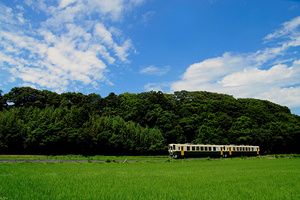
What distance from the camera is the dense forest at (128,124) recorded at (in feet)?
117

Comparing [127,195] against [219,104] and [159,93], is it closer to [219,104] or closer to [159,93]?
[159,93]

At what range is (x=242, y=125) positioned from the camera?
5334 centimetres

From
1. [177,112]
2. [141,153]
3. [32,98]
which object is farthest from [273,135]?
[32,98]

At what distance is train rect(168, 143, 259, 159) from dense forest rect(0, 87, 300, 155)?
765 cm

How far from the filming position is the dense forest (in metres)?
35.8

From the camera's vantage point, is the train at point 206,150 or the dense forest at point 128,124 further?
the dense forest at point 128,124

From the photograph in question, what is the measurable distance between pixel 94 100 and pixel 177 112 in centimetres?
2485

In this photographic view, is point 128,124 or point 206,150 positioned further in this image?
point 128,124

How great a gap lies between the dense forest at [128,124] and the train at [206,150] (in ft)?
25.1

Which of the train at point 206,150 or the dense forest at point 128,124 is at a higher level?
the dense forest at point 128,124

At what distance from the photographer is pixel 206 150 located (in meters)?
36.5

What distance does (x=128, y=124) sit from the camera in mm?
44938

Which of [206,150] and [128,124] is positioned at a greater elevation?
[128,124]

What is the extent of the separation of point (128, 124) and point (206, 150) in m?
17.1
